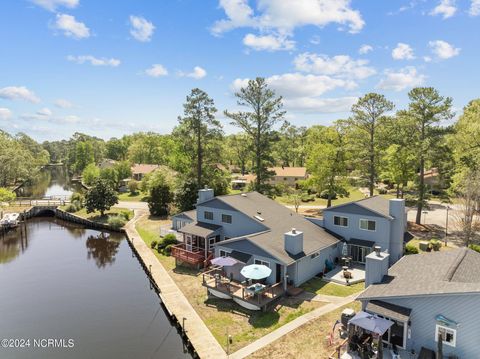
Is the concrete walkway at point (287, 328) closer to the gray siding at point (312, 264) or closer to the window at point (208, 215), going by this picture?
the gray siding at point (312, 264)

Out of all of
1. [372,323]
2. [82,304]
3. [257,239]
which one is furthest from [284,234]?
[82,304]

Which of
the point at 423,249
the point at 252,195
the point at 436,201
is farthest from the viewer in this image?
the point at 436,201

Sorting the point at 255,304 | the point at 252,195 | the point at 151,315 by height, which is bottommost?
the point at 151,315

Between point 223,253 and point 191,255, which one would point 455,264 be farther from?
point 191,255

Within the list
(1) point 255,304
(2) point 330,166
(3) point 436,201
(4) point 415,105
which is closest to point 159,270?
(1) point 255,304

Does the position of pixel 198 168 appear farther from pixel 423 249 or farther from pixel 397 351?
pixel 397 351

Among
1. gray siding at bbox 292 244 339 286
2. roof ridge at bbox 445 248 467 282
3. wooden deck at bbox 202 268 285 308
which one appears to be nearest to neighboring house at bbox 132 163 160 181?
gray siding at bbox 292 244 339 286

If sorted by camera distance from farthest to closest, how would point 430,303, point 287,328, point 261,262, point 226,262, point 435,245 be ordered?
point 435,245, point 261,262, point 226,262, point 287,328, point 430,303
